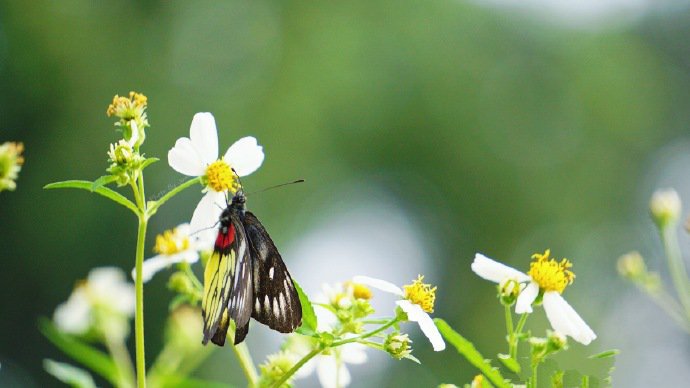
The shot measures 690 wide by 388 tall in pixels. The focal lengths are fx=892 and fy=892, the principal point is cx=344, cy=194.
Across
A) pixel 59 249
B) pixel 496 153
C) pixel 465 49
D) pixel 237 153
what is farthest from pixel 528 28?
pixel 237 153

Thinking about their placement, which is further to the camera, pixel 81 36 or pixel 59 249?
pixel 81 36

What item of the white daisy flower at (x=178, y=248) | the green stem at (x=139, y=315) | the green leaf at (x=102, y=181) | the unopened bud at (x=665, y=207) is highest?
the unopened bud at (x=665, y=207)

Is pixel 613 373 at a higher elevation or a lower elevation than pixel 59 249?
lower

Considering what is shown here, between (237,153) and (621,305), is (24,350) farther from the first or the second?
(237,153)

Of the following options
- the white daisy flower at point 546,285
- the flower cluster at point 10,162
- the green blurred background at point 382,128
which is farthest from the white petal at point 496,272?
the green blurred background at point 382,128

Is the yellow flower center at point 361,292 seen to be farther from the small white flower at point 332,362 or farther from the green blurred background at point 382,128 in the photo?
the green blurred background at point 382,128

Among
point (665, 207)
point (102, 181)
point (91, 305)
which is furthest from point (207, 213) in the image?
point (665, 207)
